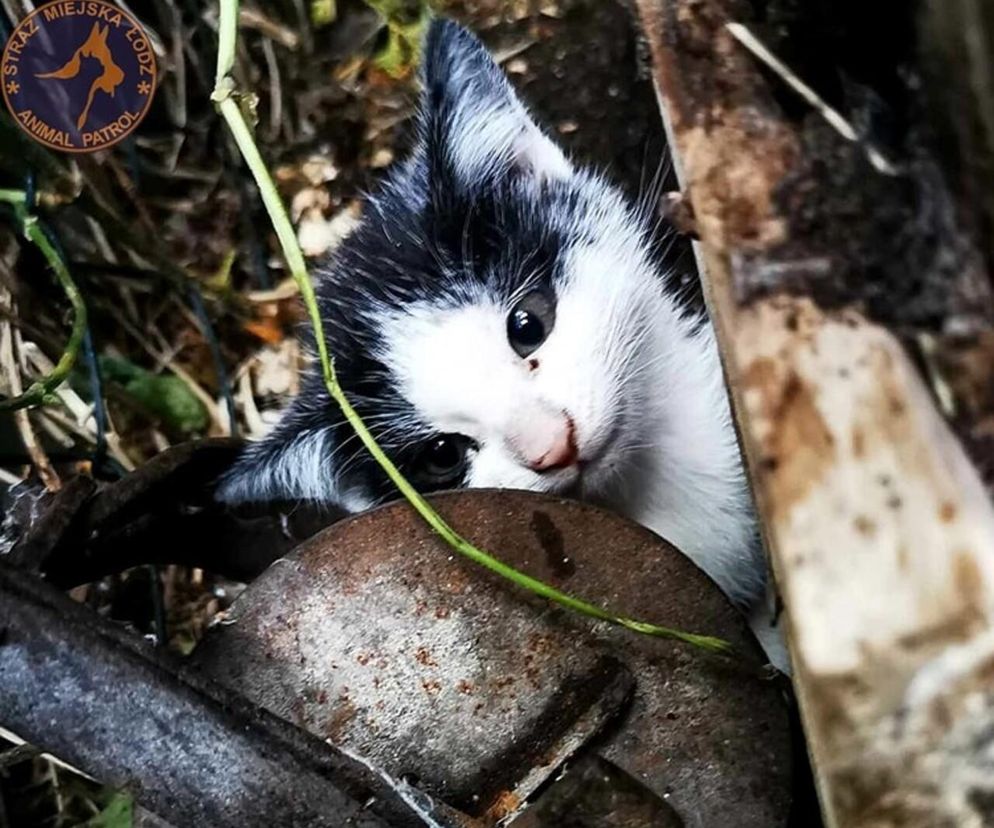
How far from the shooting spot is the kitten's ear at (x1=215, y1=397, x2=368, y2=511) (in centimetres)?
130

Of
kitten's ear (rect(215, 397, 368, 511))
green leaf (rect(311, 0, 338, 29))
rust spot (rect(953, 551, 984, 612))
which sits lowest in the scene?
kitten's ear (rect(215, 397, 368, 511))

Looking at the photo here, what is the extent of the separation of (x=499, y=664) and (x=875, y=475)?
0.48m

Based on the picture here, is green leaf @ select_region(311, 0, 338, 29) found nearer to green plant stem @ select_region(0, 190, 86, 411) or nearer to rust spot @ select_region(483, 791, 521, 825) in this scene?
green plant stem @ select_region(0, 190, 86, 411)

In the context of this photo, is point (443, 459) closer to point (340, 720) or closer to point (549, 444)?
point (549, 444)

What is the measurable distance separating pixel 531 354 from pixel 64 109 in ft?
2.23

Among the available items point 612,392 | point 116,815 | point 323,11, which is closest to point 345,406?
point 612,392

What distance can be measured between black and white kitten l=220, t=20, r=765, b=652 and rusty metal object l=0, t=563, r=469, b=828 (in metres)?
0.38

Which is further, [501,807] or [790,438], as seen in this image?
[501,807]

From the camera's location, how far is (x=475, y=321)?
128 cm

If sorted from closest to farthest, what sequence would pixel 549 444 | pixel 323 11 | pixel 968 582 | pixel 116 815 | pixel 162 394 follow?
pixel 968 582, pixel 549 444, pixel 116 815, pixel 162 394, pixel 323 11

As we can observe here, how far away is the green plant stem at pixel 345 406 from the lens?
3.37 feet

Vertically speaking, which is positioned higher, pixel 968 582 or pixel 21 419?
pixel 968 582

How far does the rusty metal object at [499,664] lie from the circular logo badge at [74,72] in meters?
0.71

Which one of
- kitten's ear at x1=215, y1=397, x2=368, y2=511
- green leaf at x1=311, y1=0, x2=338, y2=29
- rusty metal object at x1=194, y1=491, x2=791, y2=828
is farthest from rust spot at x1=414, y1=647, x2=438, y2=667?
green leaf at x1=311, y1=0, x2=338, y2=29
